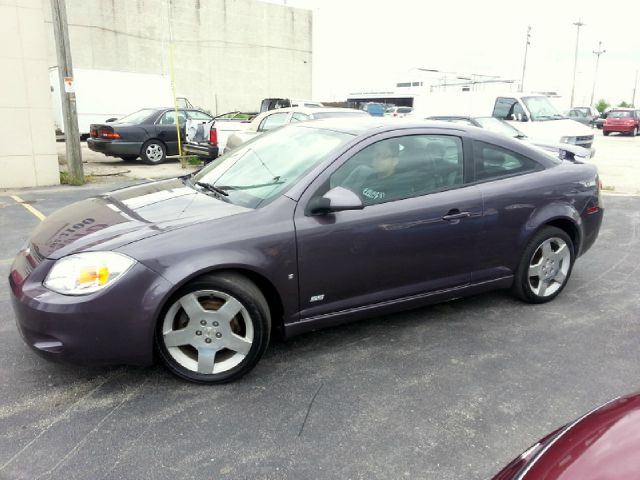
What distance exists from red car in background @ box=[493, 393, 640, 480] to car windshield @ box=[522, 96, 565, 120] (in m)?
12.2

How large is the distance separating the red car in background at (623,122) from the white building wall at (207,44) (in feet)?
67.7

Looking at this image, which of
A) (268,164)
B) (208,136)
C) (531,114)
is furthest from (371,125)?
(531,114)

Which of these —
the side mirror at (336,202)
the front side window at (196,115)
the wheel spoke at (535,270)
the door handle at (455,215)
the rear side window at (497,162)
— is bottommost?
the wheel spoke at (535,270)

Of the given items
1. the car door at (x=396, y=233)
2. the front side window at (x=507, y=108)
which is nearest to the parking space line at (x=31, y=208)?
the car door at (x=396, y=233)

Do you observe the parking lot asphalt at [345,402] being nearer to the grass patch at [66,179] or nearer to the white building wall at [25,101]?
the white building wall at [25,101]

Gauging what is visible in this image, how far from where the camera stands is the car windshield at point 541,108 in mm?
12750

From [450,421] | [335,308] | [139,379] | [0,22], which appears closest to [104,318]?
[139,379]

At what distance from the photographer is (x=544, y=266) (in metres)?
4.28

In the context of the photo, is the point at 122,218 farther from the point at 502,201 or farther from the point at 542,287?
the point at 542,287

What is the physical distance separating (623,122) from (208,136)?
1139 inches

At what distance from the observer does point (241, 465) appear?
7.89 feet

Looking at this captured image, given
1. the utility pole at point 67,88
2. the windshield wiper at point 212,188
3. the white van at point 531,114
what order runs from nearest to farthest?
1. the windshield wiper at point 212,188
2. the utility pole at point 67,88
3. the white van at point 531,114

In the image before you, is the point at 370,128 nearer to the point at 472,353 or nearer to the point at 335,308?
the point at 335,308

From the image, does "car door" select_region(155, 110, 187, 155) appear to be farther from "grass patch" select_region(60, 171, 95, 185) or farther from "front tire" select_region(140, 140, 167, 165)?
"grass patch" select_region(60, 171, 95, 185)
